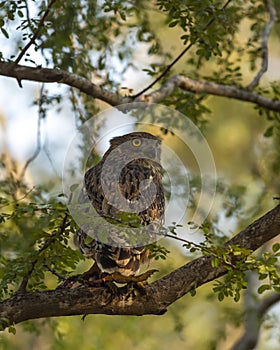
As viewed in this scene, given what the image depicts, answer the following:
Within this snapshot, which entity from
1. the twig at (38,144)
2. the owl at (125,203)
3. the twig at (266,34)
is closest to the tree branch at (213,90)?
the twig at (266,34)

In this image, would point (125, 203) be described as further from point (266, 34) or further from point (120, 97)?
point (266, 34)

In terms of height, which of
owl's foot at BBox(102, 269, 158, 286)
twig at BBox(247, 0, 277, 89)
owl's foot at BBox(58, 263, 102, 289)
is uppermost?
twig at BBox(247, 0, 277, 89)

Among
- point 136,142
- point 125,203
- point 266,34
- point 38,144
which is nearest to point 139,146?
point 136,142

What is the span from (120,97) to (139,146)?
1.24ft

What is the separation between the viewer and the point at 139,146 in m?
5.64

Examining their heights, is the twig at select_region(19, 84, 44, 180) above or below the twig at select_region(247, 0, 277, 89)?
below

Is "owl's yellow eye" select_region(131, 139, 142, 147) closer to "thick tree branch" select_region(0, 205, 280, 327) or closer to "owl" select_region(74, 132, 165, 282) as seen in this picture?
"owl" select_region(74, 132, 165, 282)

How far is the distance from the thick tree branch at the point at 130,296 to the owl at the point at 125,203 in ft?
0.66

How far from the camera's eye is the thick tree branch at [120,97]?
194 inches

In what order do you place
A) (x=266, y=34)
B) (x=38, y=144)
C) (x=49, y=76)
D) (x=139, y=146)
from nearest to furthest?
(x=49, y=76) → (x=139, y=146) → (x=38, y=144) → (x=266, y=34)

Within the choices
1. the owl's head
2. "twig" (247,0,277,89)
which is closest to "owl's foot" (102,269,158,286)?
the owl's head

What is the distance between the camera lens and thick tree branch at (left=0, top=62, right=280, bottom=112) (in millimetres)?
4918

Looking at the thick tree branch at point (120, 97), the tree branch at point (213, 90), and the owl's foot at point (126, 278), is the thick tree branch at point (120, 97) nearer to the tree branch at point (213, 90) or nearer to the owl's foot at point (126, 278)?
the tree branch at point (213, 90)

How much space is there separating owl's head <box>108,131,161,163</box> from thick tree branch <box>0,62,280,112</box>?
264mm
